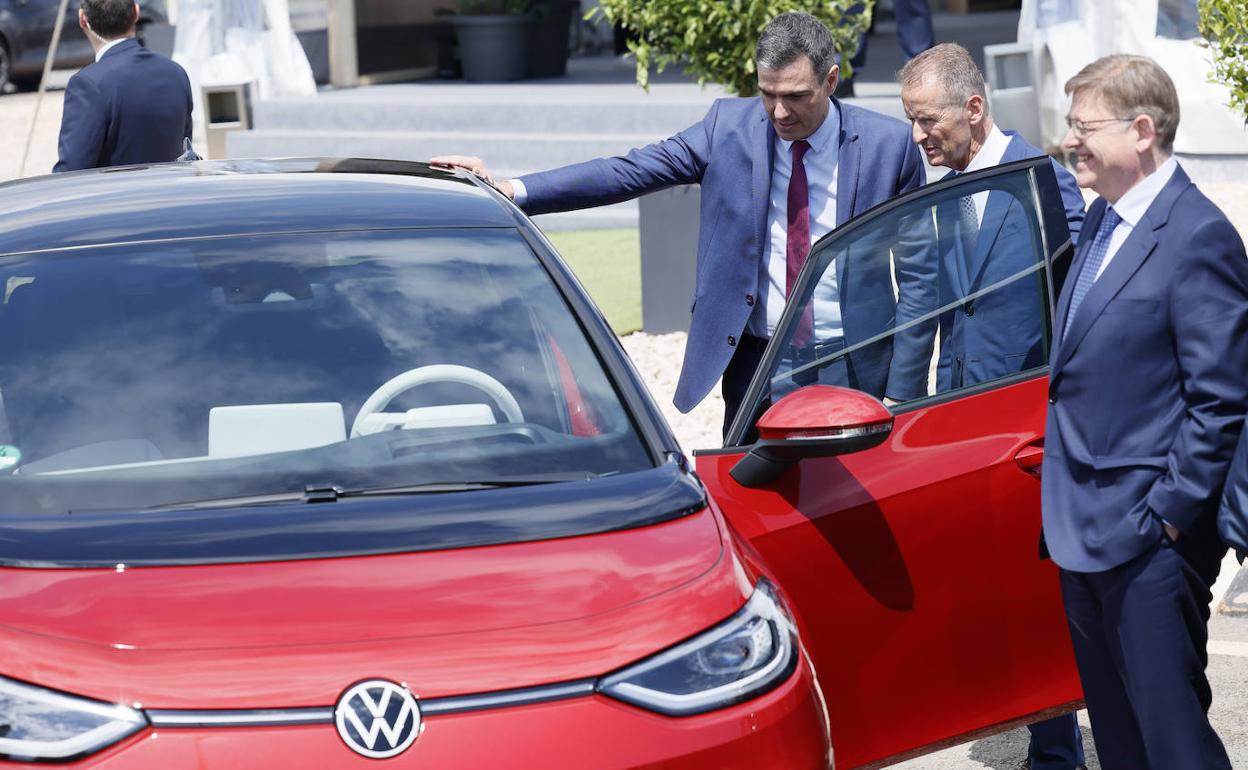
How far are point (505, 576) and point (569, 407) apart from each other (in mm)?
735

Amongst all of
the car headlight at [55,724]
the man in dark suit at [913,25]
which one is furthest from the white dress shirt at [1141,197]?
the man in dark suit at [913,25]

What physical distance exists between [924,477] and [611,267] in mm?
8182

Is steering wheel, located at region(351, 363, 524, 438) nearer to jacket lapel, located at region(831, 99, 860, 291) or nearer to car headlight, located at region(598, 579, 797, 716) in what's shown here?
car headlight, located at region(598, 579, 797, 716)

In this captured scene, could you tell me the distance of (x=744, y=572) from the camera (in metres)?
2.81

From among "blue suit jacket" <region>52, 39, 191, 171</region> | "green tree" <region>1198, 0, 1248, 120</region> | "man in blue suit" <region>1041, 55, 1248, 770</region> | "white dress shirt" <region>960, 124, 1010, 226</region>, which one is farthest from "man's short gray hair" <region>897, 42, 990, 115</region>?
"blue suit jacket" <region>52, 39, 191, 171</region>

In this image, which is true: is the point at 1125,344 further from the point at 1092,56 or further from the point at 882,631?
the point at 1092,56

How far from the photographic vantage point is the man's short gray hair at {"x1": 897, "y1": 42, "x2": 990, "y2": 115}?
13.4 ft

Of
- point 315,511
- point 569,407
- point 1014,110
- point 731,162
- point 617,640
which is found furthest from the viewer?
point 1014,110

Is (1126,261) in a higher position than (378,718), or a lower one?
higher

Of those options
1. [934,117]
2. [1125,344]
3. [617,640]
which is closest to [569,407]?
[617,640]

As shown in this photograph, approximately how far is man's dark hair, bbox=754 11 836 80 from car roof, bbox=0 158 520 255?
96 centimetres

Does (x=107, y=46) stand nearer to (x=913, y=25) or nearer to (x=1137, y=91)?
(x=1137, y=91)

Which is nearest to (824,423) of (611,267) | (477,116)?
(611,267)

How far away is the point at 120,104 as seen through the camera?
6.84 meters
